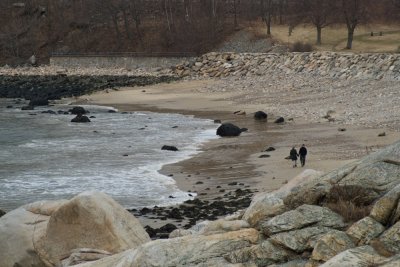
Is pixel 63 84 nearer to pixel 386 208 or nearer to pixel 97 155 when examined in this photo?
pixel 97 155

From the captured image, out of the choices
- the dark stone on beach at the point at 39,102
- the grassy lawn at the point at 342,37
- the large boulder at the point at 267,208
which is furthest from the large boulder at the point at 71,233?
the grassy lawn at the point at 342,37

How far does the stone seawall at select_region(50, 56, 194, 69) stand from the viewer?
7064 cm

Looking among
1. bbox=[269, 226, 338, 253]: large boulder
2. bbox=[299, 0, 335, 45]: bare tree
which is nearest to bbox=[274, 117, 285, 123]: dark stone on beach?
bbox=[269, 226, 338, 253]: large boulder

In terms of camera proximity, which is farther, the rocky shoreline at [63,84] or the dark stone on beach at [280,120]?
the rocky shoreline at [63,84]

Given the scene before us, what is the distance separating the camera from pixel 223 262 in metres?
6.85

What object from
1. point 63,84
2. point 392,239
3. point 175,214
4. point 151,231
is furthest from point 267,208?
point 63,84

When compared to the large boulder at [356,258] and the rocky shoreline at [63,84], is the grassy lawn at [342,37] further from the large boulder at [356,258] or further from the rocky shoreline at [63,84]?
the large boulder at [356,258]

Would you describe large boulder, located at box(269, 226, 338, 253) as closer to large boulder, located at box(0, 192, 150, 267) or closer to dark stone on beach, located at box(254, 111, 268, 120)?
large boulder, located at box(0, 192, 150, 267)

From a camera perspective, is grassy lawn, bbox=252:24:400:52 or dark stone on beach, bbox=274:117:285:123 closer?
dark stone on beach, bbox=274:117:285:123

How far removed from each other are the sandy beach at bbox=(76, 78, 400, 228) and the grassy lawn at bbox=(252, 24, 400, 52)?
63.9 ft

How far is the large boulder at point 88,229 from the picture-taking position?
9520mm

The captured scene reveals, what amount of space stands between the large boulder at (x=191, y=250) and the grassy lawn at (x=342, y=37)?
2094 inches

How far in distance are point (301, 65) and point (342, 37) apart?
815 inches

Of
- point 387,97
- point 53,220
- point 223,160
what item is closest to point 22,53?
point 387,97
